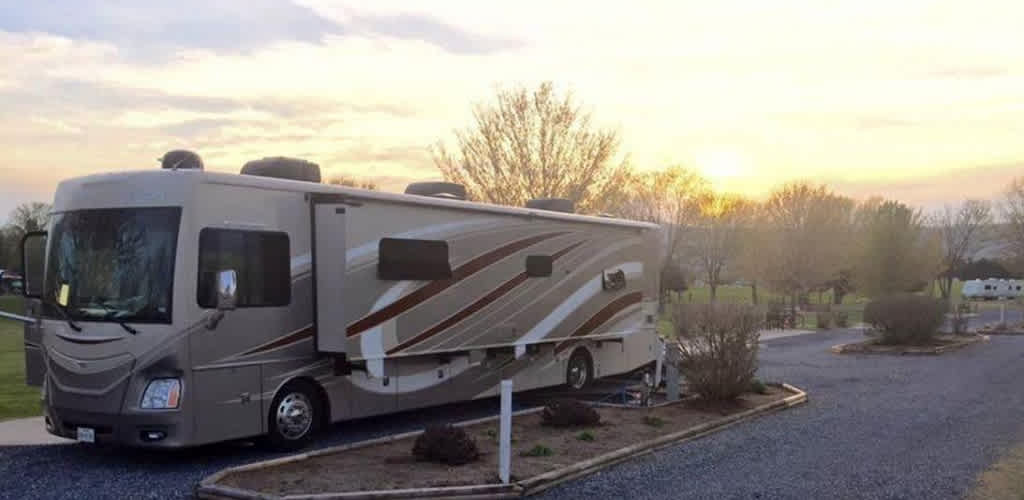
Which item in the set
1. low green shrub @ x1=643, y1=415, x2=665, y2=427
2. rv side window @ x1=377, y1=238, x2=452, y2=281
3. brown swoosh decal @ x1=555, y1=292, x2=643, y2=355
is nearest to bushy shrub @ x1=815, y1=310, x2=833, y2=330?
brown swoosh decal @ x1=555, y1=292, x2=643, y2=355

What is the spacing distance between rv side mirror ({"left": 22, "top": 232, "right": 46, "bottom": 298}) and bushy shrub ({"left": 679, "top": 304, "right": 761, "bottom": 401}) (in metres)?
7.79

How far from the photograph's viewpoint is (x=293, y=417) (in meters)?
9.24

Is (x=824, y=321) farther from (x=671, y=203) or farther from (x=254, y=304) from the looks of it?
(x=254, y=304)

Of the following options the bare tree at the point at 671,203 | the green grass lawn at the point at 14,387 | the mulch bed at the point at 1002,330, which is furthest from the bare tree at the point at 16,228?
the mulch bed at the point at 1002,330

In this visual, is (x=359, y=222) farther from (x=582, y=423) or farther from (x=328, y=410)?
(x=582, y=423)

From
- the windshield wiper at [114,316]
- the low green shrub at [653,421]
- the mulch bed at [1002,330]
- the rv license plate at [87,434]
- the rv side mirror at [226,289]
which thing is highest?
the rv side mirror at [226,289]

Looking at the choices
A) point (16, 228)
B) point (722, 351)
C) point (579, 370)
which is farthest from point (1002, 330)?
point (16, 228)

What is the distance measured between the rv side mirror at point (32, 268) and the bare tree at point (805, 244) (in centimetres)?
4461

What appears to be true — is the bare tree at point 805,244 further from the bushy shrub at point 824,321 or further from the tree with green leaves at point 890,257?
the bushy shrub at point 824,321

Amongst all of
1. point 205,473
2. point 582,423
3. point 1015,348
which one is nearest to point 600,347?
point 582,423

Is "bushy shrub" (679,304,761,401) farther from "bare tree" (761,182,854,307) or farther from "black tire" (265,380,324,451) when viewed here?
"bare tree" (761,182,854,307)

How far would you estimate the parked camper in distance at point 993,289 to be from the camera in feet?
209

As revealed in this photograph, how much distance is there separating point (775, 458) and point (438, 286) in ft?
13.6

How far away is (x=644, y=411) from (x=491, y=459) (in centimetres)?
356
